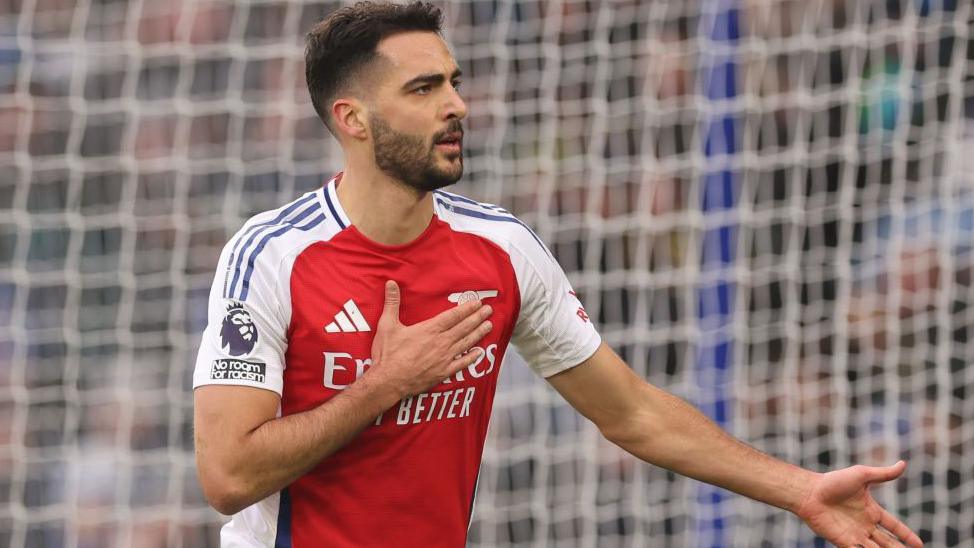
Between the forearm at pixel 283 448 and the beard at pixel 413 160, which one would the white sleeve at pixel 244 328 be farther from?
the beard at pixel 413 160

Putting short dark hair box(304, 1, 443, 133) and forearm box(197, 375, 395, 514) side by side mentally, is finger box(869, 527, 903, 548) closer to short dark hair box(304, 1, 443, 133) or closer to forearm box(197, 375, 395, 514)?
forearm box(197, 375, 395, 514)

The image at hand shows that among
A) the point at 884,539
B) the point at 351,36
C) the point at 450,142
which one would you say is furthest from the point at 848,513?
the point at 351,36

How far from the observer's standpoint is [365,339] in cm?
274

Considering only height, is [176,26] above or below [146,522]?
above

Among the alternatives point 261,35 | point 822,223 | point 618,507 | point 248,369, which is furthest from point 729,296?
point 248,369

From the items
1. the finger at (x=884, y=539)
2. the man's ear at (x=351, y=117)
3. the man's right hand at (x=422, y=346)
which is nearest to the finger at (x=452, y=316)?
the man's right hand at (x=422, y=346)

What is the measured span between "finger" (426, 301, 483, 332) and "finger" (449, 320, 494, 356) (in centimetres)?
4

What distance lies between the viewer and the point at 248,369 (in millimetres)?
2596

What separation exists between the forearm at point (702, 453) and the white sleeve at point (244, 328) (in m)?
0.88

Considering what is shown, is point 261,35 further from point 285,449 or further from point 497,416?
point 285,449

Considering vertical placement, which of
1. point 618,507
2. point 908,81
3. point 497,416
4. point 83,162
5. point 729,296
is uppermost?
point 908,81

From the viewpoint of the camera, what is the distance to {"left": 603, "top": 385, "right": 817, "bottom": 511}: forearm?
302cm

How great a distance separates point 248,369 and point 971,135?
4.08m

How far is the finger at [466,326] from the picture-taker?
8.84 feet
